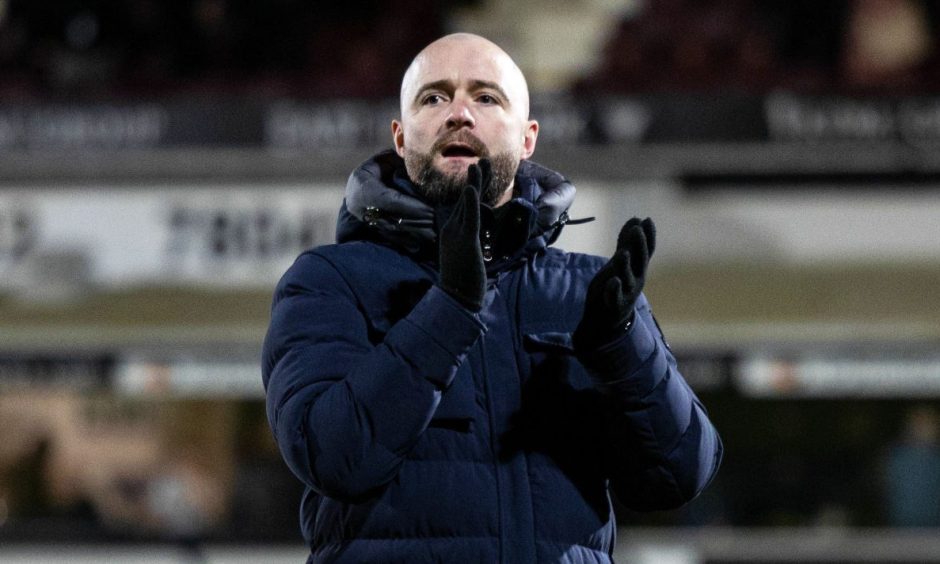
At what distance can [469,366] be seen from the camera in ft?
6.15

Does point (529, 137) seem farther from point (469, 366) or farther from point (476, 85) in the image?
point (469, 366)

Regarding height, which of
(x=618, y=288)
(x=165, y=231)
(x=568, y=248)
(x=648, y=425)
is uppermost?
(x=618, y=288)

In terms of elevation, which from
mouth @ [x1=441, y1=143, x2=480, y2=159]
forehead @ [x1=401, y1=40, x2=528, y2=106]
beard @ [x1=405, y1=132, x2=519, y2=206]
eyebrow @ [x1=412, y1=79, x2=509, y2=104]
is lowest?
beard @ [x1=405, y1=132, x2=519, y2=206]

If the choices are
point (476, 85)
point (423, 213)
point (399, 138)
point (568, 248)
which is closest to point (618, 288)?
point (423, 213)

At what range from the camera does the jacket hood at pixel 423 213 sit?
187 centimetres

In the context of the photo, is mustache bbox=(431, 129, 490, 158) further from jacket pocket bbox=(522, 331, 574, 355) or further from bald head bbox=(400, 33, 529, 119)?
jacket pocket bbox=(522, 331, 574, 355)

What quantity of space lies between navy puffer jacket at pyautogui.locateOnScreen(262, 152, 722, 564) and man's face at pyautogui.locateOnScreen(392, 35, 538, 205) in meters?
0.05

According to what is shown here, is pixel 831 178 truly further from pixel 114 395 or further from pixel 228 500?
pixel 114 395

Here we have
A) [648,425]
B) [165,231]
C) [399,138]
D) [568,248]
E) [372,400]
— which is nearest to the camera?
[372,400]

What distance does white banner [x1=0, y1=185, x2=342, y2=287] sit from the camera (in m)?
7.23

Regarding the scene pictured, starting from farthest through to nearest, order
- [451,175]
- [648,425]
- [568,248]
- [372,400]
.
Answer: [568,248]
[451,175]
[648,425]
[372,400]

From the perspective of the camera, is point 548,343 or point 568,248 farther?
point 568,248

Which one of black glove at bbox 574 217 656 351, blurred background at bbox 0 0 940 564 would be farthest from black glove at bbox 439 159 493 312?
blurred background at bbox 0 0 940 564

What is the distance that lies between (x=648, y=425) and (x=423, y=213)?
38cm
